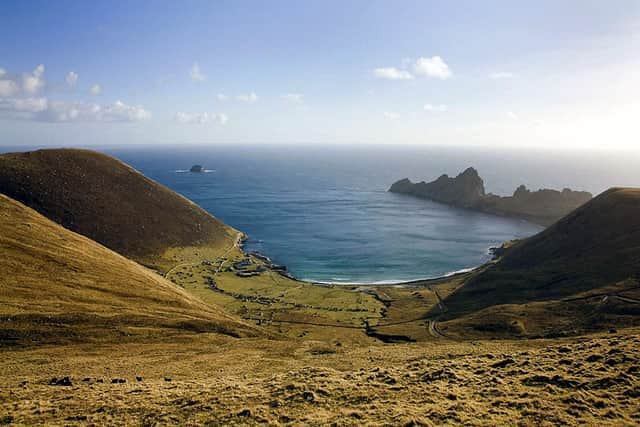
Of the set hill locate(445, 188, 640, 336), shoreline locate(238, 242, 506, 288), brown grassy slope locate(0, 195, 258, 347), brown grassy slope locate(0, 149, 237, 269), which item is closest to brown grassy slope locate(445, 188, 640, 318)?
hill locate(445, 188, 640, 336)

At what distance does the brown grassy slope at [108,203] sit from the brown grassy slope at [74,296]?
4643 cm

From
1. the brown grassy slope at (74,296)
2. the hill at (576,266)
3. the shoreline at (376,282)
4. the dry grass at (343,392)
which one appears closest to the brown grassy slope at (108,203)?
the shoreline at (376,282)

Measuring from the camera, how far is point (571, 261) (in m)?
91.6

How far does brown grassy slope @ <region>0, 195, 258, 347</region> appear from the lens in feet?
160

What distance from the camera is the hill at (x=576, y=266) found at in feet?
238

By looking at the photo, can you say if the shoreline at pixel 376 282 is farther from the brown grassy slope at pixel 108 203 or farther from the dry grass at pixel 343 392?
the dry grass at pixel 343 392

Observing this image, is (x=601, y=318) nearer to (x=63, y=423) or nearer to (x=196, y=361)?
(x=196, y=361)

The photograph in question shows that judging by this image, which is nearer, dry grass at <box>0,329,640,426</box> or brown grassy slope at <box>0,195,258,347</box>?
dry grass at <box>0,329,640,426</box>

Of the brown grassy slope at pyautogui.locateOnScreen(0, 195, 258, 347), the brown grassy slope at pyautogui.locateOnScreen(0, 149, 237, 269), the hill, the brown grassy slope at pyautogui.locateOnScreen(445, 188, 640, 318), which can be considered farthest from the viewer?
the brown grassy slope at pyautogui.locateOnScreen(0, 149, 237, 269)

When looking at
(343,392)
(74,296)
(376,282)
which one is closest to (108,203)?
(74,296)

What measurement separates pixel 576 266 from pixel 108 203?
140197 millimetres

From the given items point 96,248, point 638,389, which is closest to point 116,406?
point 638,389

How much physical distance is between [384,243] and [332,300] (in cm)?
7247

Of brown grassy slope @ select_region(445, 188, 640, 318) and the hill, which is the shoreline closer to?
the hill
